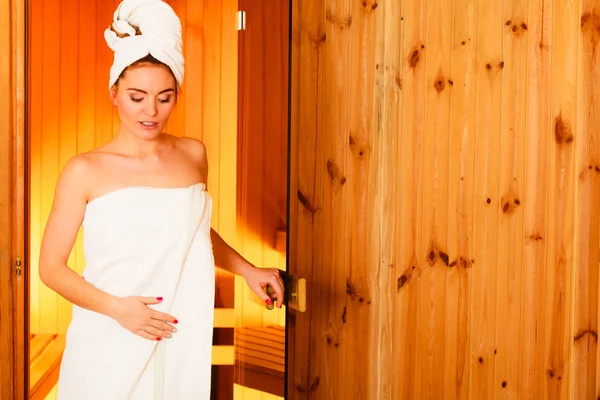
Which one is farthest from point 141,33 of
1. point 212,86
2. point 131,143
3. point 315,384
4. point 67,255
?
point 315,384

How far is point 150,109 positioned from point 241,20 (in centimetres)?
42

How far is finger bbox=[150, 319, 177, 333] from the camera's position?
58.7 inches

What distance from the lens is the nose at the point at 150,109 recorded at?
1.49 meters

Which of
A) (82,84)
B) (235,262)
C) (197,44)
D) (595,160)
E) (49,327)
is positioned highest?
(197,44)

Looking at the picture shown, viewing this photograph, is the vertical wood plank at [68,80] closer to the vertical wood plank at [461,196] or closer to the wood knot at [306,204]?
the wood knot at [306,204]

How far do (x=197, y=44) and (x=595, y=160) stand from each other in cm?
120

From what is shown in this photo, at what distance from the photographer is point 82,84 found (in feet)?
5.50

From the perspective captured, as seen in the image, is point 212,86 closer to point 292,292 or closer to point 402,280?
point 292,292

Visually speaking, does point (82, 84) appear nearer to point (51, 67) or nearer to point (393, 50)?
point (51, 67)

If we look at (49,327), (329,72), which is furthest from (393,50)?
(49,327)

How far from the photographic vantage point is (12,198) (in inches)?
69.6

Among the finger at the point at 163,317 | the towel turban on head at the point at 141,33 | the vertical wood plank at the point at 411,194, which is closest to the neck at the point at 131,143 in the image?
the towel turban on head at the point at 141,33

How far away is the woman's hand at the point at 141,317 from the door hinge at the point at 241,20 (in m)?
0.72

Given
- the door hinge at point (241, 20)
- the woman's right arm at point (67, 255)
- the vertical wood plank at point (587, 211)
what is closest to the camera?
the woman's right arm at point (67, 255)
